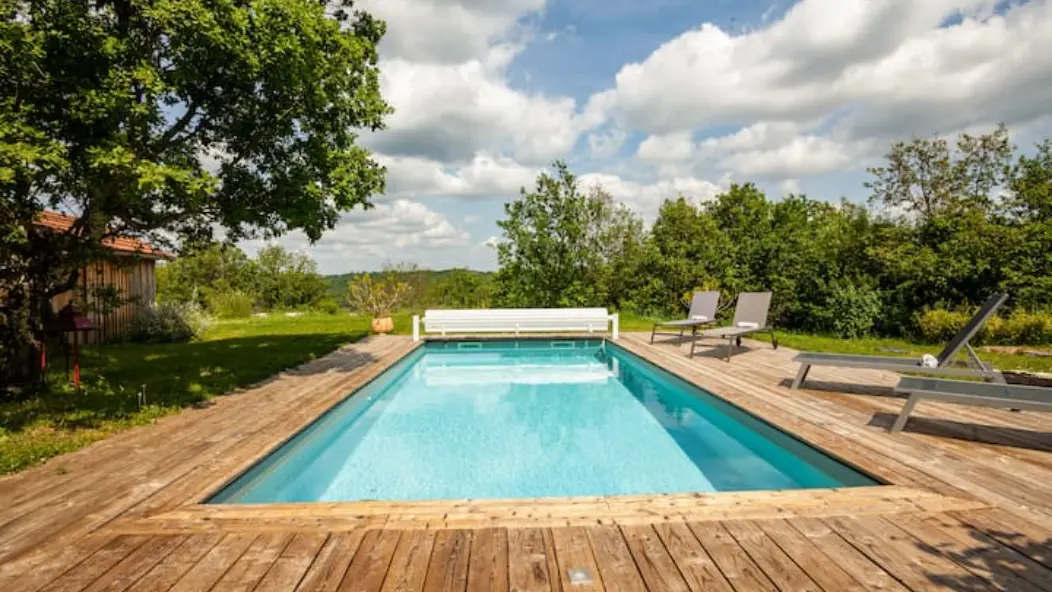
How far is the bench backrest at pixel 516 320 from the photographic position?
37.4 feet

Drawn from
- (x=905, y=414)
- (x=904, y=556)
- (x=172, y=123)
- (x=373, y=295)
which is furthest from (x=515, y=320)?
(x=904, y=556)

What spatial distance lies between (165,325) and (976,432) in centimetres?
1381

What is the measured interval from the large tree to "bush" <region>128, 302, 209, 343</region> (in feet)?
19.3

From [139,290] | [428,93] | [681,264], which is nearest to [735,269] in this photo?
[681,264]

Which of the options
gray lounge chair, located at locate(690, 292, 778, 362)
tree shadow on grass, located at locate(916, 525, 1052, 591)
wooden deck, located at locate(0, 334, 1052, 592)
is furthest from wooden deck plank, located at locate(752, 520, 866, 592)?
gray lounge chair, located at locate(690, 292, 778, 362)

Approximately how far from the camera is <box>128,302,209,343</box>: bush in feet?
36.8

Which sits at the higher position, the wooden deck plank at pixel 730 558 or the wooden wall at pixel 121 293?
the wooden wall at pixel 121 293

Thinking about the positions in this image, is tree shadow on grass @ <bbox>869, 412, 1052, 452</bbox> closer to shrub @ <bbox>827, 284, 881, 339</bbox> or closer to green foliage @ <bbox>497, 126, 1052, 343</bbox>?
green foliage @ <bbox>497, 126, 1052, 343</bbox>

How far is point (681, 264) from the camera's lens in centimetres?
1476

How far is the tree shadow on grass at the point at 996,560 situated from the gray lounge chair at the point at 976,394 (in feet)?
4.94

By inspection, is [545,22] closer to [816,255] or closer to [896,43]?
[896,43]

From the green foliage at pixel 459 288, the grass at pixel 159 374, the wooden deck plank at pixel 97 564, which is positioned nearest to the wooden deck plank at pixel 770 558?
the wooden deck plank at pixel 97 564

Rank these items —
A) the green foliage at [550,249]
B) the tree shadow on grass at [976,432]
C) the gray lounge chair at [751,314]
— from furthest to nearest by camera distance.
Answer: the green foliage at [550,249] < the gray lounge chair at [751,314] < the tree shadow on grass at [976,432]

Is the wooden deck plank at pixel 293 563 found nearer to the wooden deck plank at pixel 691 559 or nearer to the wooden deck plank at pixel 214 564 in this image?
the wooden deck plank at pixel 214 564
